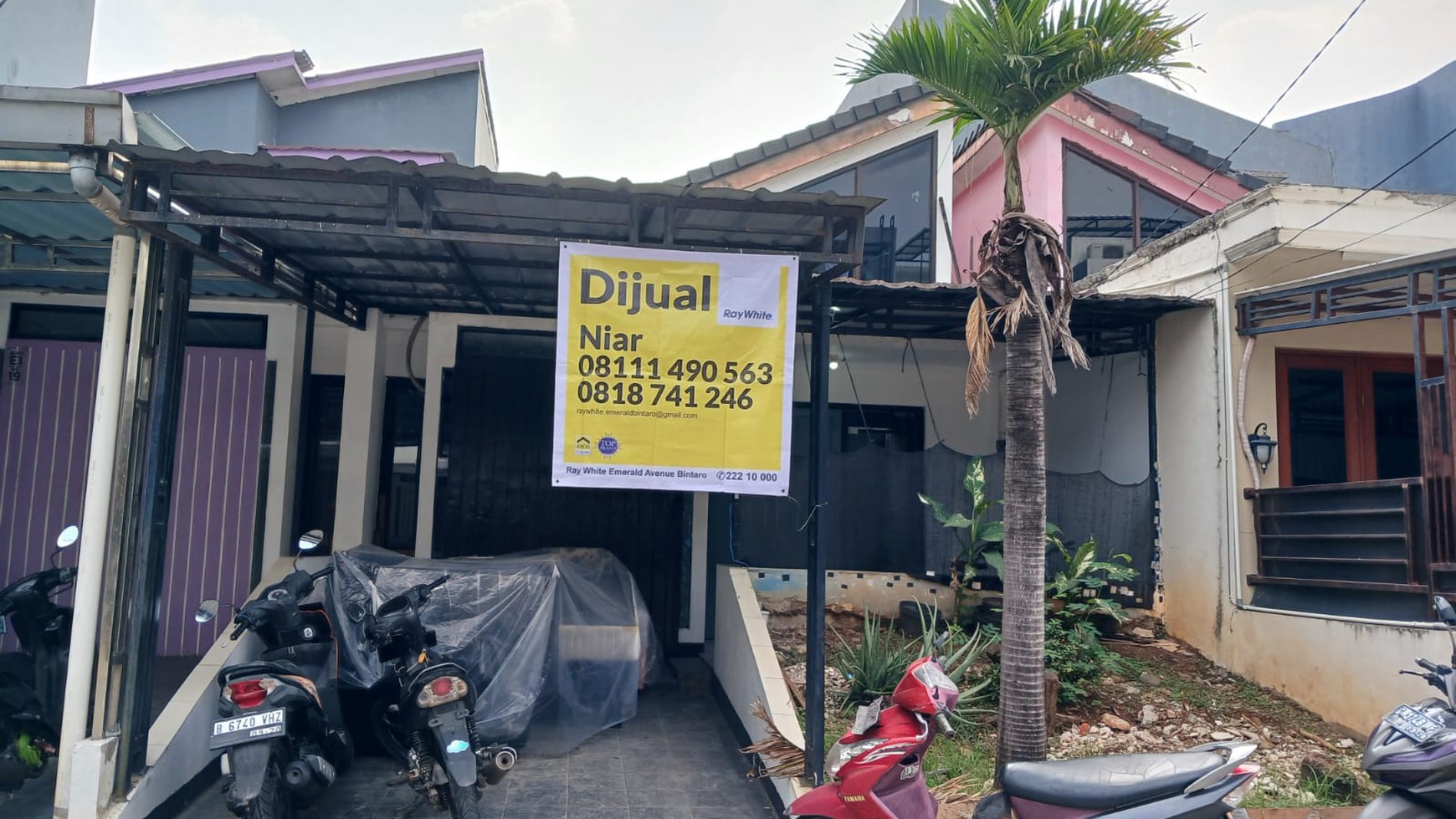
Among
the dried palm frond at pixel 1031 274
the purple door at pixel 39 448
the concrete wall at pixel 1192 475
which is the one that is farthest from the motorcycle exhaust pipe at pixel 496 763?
the concrete wall at pixel 1192 475

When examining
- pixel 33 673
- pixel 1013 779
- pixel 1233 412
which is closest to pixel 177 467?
pixel 33 673

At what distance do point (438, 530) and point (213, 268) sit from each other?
114 inches

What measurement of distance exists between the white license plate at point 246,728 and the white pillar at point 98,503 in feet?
3.08

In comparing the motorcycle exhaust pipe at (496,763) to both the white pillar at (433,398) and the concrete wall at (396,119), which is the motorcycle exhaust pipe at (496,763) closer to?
the white pillar at (433,398)

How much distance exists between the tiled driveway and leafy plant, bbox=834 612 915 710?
945 mm

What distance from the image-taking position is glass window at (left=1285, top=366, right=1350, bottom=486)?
8.48 metres

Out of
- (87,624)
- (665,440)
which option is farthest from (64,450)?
(665,440)

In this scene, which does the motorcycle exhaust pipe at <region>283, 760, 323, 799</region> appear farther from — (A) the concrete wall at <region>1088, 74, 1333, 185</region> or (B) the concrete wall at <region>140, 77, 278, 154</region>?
(A) the concrete wall at <region>1088, 74, 1333, 185</region>

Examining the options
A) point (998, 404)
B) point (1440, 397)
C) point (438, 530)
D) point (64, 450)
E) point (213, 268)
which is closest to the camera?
point (1440, 397)

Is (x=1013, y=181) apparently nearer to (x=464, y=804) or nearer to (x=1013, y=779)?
(x=1013, y=779)

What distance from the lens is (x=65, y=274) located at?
6895mm

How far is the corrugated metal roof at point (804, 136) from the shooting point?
32.8 ft

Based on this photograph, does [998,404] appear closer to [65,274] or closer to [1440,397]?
[1440,397]

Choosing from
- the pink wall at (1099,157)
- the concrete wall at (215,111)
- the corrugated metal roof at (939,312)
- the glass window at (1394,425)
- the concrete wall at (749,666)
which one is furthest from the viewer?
the concrete wall at (215,111)
